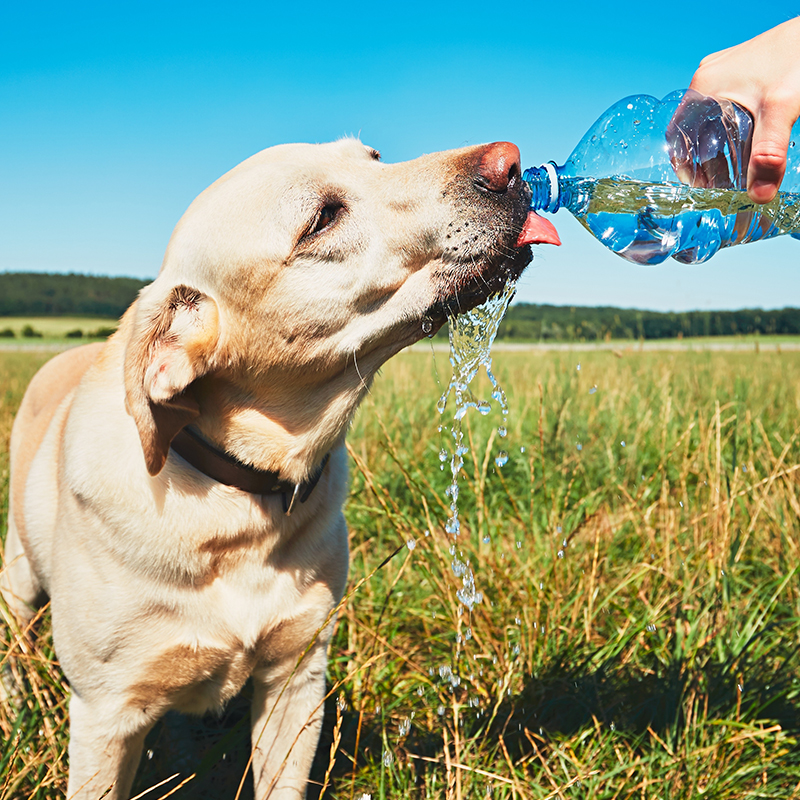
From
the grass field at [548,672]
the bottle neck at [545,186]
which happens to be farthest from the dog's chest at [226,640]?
the bottle neck at [545,186]

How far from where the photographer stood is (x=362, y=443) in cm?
401

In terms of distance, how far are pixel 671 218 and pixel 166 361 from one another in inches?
67.8

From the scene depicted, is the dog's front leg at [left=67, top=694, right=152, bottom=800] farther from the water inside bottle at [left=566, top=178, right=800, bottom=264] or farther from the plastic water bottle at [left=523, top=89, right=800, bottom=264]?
the water inside bottle at [left=566, top=178, right=800, bottom=264]

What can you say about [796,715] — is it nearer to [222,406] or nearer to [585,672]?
[585,672]

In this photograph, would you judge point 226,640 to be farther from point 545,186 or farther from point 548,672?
point 545,186

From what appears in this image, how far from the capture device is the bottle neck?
2.02 metres

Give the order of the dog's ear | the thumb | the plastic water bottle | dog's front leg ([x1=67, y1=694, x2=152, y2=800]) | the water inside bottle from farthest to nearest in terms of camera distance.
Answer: the water inside bottle → the plastic water bottle → dog's front leg ([x1=67, y1=694, x2=152, y2=800]) → the dog's ear → the thumb

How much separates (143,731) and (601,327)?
4.20m

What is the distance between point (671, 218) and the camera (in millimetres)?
2236

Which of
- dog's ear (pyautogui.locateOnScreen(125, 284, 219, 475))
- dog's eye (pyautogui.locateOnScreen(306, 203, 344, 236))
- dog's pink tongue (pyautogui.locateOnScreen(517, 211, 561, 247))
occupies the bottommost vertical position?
dog's ear (pyautogui.locateOnScreen(125, 284, 219, 475))

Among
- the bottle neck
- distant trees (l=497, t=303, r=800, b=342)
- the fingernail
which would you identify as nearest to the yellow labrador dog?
the bottle neck

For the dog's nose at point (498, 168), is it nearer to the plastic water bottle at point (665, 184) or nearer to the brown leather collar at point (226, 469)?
the plastic water bottle at point (665, 184)

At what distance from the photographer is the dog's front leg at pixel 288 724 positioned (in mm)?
1977

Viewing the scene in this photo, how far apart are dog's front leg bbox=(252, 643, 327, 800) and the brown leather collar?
0.52 meters
